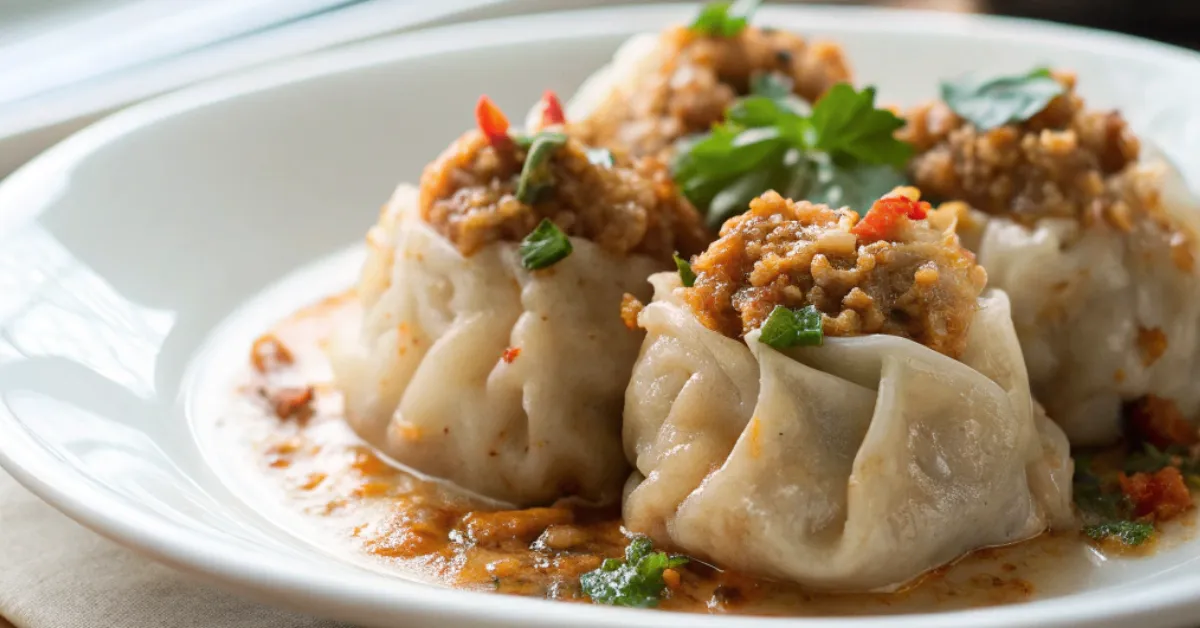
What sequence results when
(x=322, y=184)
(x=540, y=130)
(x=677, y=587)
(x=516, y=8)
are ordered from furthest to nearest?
(x=516, y=8)
(x=322, y=184)
(x=540, y=130)
(x=677, y=587)

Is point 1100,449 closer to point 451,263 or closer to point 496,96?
point 451,263

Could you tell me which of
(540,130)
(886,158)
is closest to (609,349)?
(540,130)

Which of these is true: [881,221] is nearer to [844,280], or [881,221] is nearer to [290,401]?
[844,280]

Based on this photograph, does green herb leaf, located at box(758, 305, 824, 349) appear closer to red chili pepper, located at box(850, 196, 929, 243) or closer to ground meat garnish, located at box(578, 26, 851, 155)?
red chili pepper, located at box(850, 196, 929, 243)

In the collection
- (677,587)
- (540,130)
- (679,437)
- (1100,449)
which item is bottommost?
(1100,449)

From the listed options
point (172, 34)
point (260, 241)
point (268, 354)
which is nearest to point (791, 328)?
point (268, 354)

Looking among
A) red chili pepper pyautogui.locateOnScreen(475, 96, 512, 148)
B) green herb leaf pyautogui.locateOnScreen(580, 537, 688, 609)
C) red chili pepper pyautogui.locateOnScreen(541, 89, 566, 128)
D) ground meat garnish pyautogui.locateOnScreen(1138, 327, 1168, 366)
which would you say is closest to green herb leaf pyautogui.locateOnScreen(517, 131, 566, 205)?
red chili pepper pyautogui.locateOnScreen(475, 96, 512, 148)

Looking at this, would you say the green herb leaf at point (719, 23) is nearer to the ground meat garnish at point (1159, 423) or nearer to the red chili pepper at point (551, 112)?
the red chili pepper at point (551, 112)
